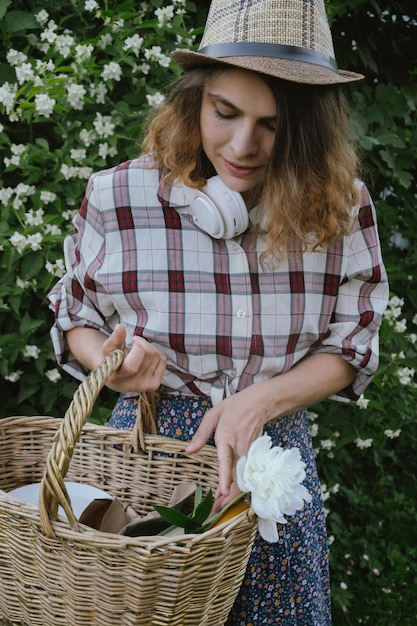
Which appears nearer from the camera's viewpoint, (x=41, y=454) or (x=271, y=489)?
(x=271, y=489)

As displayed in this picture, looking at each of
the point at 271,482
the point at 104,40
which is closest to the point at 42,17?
the point at 104,40

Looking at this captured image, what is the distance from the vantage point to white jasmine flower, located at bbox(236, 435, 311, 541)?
1.11 meters

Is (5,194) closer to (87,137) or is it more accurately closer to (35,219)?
(35,219)

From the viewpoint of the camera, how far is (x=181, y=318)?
159cm

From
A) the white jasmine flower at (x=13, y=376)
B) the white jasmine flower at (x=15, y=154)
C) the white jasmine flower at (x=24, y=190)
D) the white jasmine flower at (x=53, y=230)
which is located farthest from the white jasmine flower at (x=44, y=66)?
the white jasmine flower at (x=13, y=376)

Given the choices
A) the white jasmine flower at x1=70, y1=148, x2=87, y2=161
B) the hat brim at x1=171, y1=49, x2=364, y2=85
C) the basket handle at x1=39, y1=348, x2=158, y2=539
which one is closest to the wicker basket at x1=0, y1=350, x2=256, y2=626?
the basket handle at x1=39, y1=348, x2=158, y2=539

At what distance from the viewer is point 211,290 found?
159 cm

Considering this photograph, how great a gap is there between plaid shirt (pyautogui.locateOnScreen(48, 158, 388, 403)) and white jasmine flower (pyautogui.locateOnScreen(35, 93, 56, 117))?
1.91ft

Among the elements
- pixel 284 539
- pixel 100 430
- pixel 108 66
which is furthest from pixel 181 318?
pixel 108 66

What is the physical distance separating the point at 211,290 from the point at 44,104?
882mm

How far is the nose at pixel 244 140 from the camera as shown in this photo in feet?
4.87

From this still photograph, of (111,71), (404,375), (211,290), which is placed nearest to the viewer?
(211,290)

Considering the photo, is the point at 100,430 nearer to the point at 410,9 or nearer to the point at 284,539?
the point at 284,539

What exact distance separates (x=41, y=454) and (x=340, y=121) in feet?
3.04
